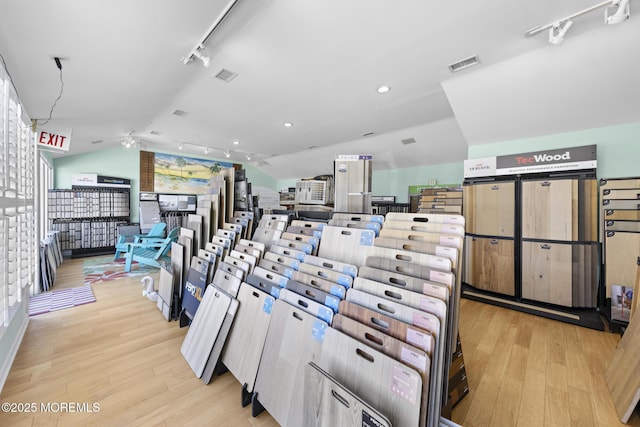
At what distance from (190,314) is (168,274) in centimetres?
83

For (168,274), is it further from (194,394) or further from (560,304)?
(560,304)

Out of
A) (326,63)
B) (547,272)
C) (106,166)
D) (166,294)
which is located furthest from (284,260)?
(106,166)

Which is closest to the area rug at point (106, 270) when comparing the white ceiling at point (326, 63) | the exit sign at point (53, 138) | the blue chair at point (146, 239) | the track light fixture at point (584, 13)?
the blue chair at point (146, 239)

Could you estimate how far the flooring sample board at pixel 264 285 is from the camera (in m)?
1.84

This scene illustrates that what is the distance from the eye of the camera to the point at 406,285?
1.40m

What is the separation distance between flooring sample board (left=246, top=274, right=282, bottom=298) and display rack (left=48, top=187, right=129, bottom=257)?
23.3 feet

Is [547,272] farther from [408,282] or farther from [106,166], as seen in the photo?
[106,166]

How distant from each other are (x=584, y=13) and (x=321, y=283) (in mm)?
3161

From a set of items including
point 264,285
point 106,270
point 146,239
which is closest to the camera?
point 264,285

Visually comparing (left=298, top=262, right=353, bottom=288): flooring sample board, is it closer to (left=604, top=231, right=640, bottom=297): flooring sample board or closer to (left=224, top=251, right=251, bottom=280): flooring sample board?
(left=224, top=251, right=251, bottom=280): flooring sample board

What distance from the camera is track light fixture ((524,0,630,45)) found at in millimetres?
1936

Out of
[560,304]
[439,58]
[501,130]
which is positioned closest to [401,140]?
[501,130]

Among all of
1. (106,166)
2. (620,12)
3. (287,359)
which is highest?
(620,12)

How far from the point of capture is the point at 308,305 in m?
1.57
